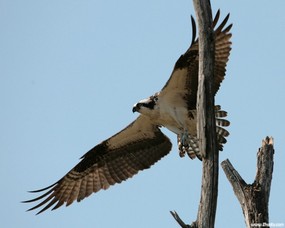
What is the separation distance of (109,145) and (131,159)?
0.53 m

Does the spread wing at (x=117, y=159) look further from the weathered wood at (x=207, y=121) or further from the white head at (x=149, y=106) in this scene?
the weathered wood at (x=207, y=121)

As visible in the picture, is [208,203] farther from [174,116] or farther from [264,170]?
[174,116]

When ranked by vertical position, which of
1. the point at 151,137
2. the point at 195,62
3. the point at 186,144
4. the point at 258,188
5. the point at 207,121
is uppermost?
the point at 195,62

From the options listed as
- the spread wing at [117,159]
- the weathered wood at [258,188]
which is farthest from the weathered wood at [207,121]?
the spread wing at [117,159]

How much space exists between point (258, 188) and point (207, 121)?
1084mm

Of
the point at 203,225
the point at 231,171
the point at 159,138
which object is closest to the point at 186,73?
the point at 159,138

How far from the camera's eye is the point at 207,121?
7.61 m

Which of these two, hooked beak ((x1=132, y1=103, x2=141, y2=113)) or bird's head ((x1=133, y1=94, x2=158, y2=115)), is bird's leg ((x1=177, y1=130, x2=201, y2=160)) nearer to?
bird's head ((x1=133, y1=94, x2=158, y2=115))

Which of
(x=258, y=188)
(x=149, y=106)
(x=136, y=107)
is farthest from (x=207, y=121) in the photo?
(x=136, y=107)

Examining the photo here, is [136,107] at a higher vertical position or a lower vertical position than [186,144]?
higher

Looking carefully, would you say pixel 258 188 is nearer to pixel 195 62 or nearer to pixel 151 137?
pixel 195 62

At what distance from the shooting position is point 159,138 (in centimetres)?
1205

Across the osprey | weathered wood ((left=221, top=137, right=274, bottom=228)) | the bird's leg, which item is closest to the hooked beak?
the osprey

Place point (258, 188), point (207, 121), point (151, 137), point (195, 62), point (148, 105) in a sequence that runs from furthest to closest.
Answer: point (151, 137), point (148, 105), point (195, 62), point (258, 188), point (207, 121)
